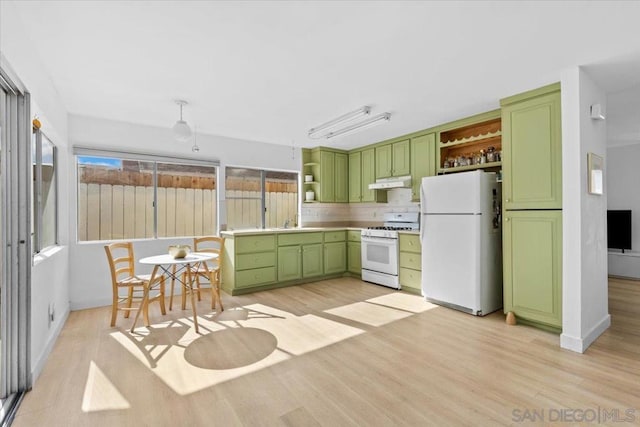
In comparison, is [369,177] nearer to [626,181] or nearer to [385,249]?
[385,249]

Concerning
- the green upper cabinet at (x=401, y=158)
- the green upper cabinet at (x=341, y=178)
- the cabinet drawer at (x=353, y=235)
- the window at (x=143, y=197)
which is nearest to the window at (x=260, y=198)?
the window at (x=143, y=197)

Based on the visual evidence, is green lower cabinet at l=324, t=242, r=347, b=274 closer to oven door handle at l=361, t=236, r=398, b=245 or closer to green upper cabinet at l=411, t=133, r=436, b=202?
oven door handle at l=361, t=236, r=398, b=245

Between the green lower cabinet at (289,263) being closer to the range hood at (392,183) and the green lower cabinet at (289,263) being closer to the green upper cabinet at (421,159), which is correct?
the range hood at (392,183)

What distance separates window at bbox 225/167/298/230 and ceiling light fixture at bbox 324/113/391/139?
1.50m

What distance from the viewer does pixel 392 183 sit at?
190 inches

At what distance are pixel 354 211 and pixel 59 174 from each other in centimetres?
445

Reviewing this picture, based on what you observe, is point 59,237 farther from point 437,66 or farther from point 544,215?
point 544,215

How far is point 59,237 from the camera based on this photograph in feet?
11.5

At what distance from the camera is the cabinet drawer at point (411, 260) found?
13.8ft

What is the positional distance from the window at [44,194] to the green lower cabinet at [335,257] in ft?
11.6

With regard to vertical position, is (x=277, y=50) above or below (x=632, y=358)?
above

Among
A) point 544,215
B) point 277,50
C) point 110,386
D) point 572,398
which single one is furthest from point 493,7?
point 110,386

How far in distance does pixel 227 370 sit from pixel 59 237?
8.92ft

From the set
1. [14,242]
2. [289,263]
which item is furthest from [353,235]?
[14,242]
